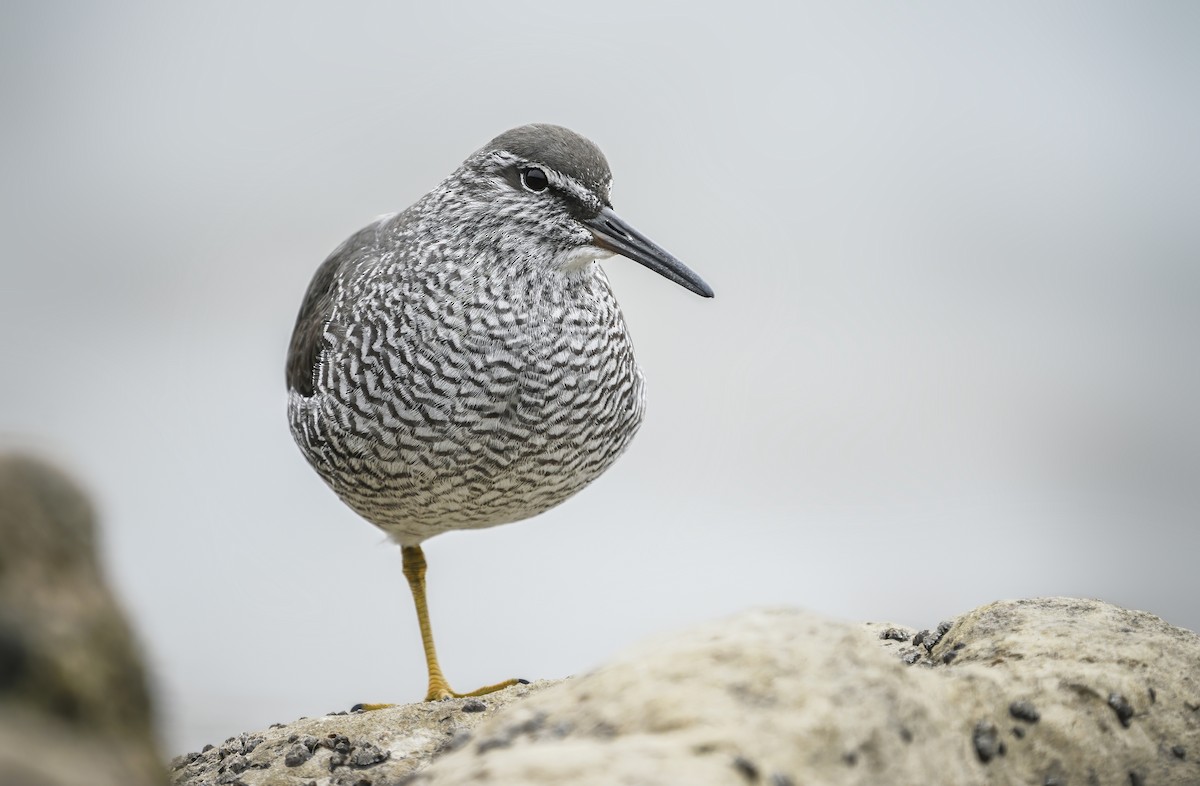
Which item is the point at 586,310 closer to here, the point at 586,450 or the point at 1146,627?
the point at 586,450

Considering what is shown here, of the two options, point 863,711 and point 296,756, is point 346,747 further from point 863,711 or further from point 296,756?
point 863,711

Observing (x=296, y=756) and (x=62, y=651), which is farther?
(x=296, y=756)

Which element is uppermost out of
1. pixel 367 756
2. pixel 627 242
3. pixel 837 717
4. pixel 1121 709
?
pixel 627 242

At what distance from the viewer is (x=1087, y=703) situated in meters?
3.38

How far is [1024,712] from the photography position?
3.24 metres

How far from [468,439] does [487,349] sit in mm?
404

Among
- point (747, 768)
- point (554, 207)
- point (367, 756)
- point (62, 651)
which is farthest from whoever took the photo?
point (554, 207)

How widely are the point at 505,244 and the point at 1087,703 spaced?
9.93ft

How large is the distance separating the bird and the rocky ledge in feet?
4.80

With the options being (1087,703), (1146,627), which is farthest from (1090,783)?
(1146,627)

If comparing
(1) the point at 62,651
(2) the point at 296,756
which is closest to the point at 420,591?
(2) the point at 296,756

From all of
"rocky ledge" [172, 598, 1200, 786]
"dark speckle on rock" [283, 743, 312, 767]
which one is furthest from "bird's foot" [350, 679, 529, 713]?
"rocky ledge" [172, 598, 1200, 786]

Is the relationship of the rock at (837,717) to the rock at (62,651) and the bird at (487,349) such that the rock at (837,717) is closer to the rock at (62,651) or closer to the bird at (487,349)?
the rock at (62,651)

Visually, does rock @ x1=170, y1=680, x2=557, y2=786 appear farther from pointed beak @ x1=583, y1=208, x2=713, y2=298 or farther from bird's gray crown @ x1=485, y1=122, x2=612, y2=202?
bird's gray crown @ x1=485, y1=122, x2=612, y2=202
